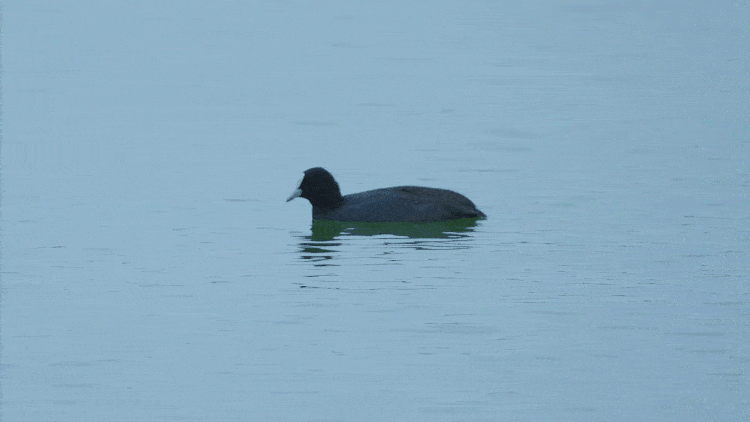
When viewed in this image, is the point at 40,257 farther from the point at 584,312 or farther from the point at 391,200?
the point at 584,312

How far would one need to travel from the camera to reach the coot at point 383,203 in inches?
675

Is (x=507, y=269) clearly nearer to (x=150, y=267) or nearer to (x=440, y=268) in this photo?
(x=440, y=268)

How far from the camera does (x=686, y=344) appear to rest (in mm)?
11438

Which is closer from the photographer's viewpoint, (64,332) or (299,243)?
(64,332)

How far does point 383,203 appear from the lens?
17.2m

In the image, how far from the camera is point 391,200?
1722cm

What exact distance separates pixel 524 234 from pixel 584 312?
374 centimetres

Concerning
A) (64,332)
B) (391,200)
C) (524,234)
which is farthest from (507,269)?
(64,332)

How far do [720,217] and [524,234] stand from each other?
263 cm

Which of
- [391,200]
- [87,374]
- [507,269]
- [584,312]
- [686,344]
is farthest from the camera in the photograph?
[391,200]

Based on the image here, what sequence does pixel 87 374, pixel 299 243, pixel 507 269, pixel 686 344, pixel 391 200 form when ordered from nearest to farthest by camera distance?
pixel 87 374, pixel 686 344, pixel 507 269, pixel 299 243, pixel 391 200

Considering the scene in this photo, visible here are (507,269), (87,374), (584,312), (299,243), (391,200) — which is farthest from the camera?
(391,200)

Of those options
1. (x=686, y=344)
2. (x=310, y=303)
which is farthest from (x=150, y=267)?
(x=686, y=344)

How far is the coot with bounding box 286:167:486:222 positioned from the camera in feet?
56.2
